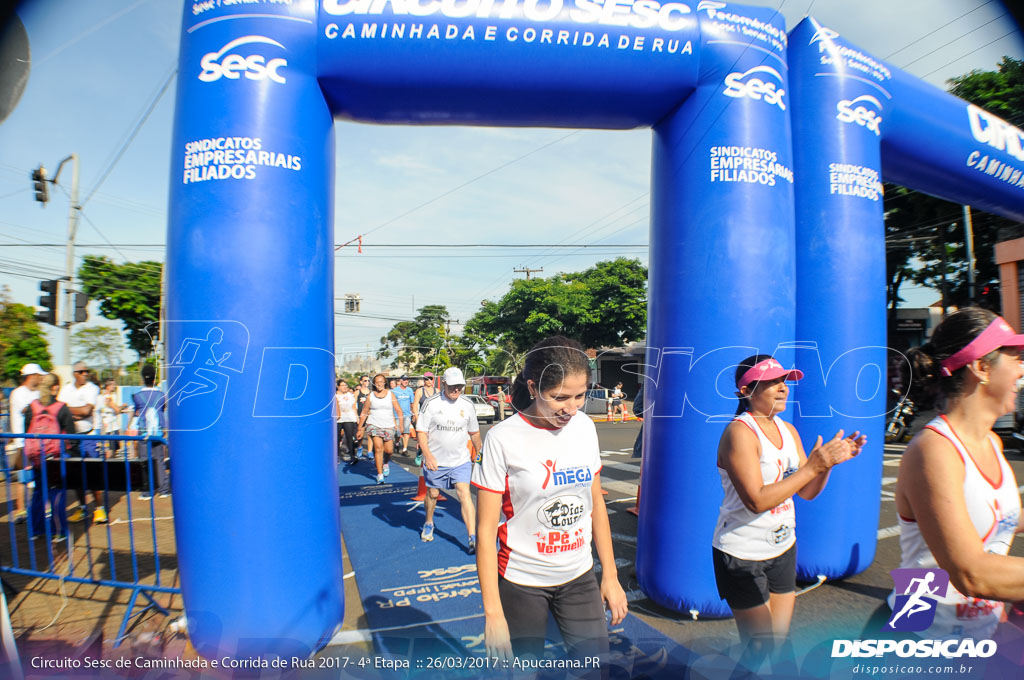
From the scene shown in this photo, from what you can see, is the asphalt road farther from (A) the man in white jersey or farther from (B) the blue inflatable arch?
(A) the man in white jersey

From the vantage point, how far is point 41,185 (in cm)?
385

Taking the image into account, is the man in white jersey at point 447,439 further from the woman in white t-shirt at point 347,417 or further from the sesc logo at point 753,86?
the woman in white t-shirt at point 347,417

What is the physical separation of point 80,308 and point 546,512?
5710mm

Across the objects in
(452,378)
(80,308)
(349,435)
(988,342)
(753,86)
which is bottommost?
(349,435)

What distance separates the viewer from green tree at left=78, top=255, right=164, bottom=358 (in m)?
15.1

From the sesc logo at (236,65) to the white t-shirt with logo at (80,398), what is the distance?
15.8 ft

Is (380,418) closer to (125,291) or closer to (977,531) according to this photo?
(977,531)

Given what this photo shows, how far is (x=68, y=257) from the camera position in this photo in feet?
22.5

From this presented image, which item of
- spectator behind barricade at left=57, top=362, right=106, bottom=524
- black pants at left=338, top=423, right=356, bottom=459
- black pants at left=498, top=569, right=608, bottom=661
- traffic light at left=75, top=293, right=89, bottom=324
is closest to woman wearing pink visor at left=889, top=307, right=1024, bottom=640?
black pants at left=498, top=569, right=608, bottom=661

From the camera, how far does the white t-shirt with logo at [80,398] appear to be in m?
6.50

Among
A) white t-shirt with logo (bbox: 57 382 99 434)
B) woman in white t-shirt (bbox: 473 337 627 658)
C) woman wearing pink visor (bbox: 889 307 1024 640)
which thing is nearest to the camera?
woman wearing pink visor (bbox: 889 307 1024 640)

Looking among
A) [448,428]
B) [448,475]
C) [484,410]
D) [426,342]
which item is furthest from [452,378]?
[426,342]

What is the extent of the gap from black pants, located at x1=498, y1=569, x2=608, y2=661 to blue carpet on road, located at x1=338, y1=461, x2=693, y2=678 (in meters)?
0.16

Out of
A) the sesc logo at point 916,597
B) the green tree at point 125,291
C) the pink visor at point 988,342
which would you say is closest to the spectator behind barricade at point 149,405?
the sesc logo at point 916,597
